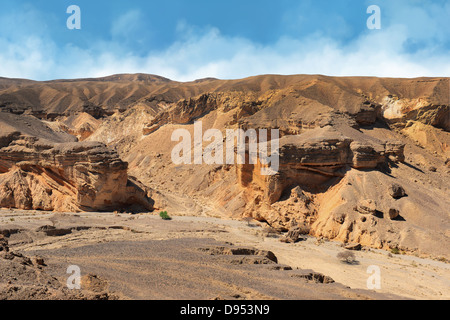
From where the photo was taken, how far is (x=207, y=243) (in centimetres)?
1547

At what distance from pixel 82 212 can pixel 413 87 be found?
5222cm

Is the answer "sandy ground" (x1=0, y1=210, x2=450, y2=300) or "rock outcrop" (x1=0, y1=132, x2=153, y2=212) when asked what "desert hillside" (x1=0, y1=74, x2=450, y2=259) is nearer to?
"rock outcrop" (x1=0, y1=132, x2=153, y2=212)

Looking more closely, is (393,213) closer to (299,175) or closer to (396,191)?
(396,191)

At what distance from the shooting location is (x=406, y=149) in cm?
3584

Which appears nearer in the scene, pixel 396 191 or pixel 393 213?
pixel 393 213

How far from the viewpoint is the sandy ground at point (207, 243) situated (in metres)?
13.2

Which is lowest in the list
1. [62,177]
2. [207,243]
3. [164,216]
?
[164,216]

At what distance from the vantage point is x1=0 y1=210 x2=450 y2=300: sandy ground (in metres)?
13.2

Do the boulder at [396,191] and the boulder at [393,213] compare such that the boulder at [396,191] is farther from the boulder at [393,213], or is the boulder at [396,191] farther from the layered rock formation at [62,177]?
the layered rock formation at [62,177]

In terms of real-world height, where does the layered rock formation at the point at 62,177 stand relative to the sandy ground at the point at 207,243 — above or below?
above

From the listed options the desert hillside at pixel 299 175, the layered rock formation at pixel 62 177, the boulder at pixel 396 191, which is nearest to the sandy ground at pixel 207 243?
the layered rock formation at pixel 62 177

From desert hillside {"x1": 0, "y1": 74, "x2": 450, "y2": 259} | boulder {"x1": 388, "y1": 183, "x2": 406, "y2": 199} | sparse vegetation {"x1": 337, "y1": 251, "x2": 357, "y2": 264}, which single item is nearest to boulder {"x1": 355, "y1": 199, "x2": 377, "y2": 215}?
desert hillside {"x1": 0, "y1": 74, "x2": 450, "y2": 259}

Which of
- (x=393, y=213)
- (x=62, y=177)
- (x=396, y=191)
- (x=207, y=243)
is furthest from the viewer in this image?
(x=62, y=177)

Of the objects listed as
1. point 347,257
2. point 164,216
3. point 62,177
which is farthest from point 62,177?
point 347,257
